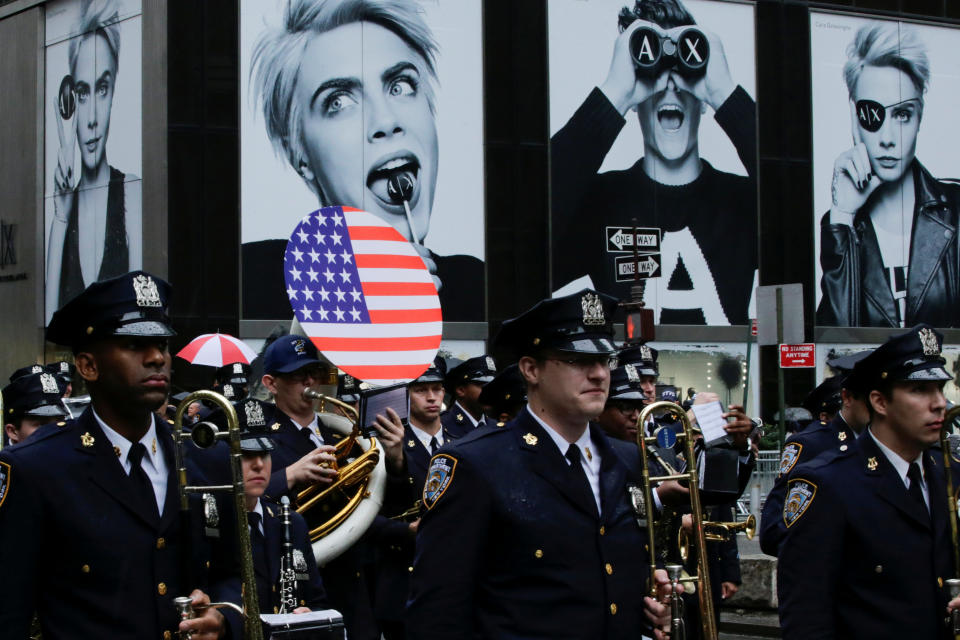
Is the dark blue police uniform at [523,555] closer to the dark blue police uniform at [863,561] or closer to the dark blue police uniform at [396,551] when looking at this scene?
the dark blue police uniform at [863,561]

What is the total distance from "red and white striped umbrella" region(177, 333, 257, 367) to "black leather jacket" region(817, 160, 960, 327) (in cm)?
1871

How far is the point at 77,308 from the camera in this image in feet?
14.2

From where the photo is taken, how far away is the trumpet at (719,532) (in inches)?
244

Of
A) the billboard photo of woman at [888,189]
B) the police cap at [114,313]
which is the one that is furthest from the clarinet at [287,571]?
the billboard photo of woman at [888,189]

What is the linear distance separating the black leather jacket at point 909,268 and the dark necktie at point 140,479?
28.7 meters

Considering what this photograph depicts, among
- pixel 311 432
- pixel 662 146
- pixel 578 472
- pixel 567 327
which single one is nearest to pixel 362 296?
pixel 311 432

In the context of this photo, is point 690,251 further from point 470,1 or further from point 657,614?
point 657,614

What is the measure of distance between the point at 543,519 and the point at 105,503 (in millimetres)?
1347

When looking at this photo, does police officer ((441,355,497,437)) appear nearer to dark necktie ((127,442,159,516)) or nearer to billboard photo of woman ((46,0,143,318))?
dark necktie ((127,442,159,516))

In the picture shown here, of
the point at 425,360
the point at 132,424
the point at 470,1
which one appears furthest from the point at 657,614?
the point at 470,1

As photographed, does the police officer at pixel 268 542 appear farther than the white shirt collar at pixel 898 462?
Yes

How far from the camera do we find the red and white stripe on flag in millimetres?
7672

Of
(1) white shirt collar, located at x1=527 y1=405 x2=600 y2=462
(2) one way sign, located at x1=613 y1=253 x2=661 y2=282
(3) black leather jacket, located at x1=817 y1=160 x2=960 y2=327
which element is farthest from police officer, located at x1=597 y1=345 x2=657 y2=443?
(3) black leather jacket, located at x1=817 y1=160 x2=960 y2=327

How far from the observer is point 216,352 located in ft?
51.3
